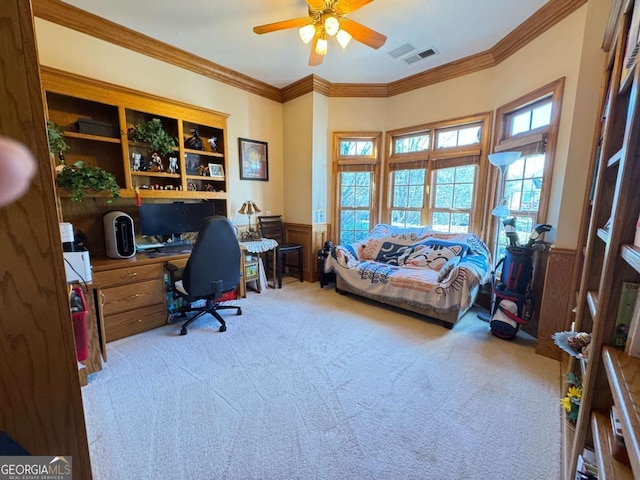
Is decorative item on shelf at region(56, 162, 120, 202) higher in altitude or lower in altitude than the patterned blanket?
higher

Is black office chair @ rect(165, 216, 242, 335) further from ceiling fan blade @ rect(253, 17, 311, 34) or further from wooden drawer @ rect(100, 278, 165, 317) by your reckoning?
ceiling fan blade @ rect(253, 17, 311, 34)

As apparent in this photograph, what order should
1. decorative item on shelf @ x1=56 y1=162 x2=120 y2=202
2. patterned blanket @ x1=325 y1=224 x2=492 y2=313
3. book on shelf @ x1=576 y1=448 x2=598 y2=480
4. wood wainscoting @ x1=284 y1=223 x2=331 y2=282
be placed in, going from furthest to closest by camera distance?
wood wainscoting @ x1=284 y1=223 x2=331 y2=282 < patterned blanket @ x1=325 y1=224 x2=492 y2=313 < decorative item on shelf @ x1=56 y1=162 x2=120 y2=202 < book on shelf @ x1=576 y1=448 x2=598 y2=480

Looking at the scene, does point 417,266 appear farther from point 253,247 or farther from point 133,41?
point 133,41

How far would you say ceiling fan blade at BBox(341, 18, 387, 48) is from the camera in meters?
2.17

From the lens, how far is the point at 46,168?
66 cm

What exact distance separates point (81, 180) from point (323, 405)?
2.58 metres

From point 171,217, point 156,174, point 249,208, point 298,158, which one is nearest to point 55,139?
point 156,174

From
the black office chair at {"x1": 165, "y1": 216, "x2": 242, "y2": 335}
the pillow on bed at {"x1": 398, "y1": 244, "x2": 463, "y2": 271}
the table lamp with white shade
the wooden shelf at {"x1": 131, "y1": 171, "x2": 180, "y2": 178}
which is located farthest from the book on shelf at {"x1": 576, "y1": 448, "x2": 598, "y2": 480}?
the wooden shelf at {"x1": 131, "y1": 171, "x2": 180, "y2": 178}

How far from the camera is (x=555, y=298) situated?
2.21 metres

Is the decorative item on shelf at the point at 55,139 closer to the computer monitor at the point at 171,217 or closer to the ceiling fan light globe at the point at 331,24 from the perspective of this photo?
the computer monitor at the point at 171,217

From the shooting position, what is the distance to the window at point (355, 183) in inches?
167

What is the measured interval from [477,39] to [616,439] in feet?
11.5

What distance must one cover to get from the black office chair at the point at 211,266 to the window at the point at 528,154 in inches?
102

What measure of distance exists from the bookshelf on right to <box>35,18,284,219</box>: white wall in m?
3.40
